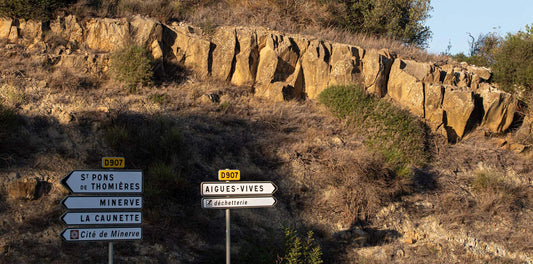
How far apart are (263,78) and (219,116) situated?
9.85 ft

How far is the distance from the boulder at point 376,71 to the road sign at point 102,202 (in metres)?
12.5

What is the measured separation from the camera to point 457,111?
18766mm

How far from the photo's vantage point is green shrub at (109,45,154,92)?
15.9 metres

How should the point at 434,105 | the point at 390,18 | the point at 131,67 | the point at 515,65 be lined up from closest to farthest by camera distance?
the point at 131,67
the point at 434,105
the point at 515,65
the point at 390,18

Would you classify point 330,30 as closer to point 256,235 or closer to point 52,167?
point 256,235

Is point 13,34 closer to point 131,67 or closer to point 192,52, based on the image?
point 131,67

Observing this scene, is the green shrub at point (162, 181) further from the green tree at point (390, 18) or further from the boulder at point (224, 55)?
the green tree at point (390, 18)

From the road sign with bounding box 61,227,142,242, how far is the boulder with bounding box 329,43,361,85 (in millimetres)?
11997

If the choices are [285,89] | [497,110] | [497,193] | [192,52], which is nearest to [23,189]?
[192,52]

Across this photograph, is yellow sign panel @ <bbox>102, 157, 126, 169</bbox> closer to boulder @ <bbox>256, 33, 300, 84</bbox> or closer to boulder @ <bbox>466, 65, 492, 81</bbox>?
boulder @ <bbox>256, 33, 300, 84</bbox>

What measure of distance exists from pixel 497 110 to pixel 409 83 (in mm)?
3677

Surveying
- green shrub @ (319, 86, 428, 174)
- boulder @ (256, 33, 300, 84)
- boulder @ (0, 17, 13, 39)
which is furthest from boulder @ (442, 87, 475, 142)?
boulder @ (0, 17, 13, 39)

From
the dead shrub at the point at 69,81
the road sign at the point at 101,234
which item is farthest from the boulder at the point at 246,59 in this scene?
the road sign at the point at 101,234

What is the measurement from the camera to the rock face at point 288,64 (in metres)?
17.0
